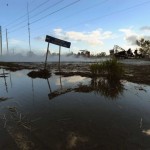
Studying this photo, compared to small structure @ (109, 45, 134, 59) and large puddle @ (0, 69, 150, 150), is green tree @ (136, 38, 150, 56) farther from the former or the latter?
large puddle @ (0, 69, 150, 150)

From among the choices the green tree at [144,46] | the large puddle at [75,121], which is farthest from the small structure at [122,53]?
the large puddle at [75,121]

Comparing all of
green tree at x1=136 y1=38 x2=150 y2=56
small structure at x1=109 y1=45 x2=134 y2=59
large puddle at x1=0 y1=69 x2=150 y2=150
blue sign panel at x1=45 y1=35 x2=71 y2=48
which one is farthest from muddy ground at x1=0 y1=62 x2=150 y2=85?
green tree at x1=136 y1=38 x2=150 y2=56

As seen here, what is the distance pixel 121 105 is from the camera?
873 cm

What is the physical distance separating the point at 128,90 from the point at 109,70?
474cm

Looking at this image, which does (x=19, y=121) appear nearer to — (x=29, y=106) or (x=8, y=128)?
(x=8, y=128)

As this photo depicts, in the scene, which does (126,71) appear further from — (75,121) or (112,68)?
(75,121)

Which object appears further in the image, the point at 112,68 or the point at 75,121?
the point at 112,68

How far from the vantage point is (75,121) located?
6840mm

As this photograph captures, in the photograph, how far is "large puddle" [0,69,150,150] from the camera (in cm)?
537

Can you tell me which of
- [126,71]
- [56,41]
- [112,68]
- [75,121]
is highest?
[56,41]

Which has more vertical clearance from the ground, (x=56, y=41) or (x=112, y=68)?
(x=56, y=41)

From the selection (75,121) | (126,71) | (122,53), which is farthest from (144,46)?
(75,121)

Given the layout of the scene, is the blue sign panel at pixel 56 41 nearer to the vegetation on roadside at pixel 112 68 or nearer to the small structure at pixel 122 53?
the vegetation on roadside at pixel 112 68

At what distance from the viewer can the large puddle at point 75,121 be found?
537cm
